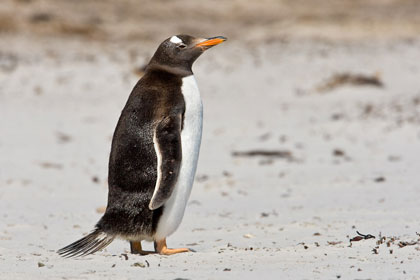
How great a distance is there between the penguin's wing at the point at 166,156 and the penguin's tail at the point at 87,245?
0.42m

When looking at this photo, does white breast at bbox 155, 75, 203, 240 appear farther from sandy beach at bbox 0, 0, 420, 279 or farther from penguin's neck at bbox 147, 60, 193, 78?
sandy beach at bbox 0, 0, 420, 279

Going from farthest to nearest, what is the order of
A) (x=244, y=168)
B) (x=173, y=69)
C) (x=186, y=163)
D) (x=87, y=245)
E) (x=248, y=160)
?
1. (x=248, y=160)
2. (x=244, y=168)
3. (x=173, y=69)
4. (x=186, y=163)
5. (x=87, y=245)

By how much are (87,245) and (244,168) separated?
174 inches

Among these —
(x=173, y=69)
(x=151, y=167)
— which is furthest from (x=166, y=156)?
(x=173, y=69)

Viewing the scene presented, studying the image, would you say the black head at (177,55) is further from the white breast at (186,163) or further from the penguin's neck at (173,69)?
the white breast at (186,163)

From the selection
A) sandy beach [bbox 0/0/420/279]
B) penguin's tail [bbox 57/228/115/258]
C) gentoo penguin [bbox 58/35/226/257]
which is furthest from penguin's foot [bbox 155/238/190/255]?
penguin's tail [bbox 57/228/115/258]

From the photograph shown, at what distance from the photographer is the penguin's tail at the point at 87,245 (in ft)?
15.8

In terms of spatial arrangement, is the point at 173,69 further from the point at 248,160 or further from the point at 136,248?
the point at 248,160

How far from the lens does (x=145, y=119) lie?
512 centimetres

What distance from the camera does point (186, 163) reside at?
5.14 meters

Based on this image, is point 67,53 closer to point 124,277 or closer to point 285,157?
point 285,157

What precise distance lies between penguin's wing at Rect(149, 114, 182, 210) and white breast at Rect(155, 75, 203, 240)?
0.08 meters

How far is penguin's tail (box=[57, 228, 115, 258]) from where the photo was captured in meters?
4.82

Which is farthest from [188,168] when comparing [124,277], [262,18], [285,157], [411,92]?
[262,18]
